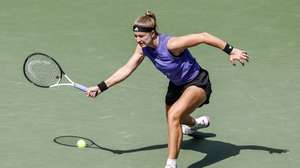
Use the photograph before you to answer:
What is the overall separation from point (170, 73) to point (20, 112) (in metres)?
2.45

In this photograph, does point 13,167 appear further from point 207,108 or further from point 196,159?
point 207,108

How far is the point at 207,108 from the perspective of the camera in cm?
1005

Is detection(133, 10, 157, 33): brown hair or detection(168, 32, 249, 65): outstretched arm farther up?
detection(133, 10, 157, 33): brown hair

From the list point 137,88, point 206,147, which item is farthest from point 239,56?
point 137,88

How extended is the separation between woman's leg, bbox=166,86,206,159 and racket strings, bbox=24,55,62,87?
1.47 meters

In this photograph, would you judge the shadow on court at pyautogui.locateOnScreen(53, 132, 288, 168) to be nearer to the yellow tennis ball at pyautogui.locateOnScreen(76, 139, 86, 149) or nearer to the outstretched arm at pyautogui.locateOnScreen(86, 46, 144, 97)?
the yellow tennis ball at pyautogui.locateOnScreen(76, 139, 86, 149)

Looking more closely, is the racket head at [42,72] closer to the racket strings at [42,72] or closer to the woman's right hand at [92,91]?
the racket strings at [42,72]

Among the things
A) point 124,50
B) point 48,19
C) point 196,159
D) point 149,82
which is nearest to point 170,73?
point 196,159

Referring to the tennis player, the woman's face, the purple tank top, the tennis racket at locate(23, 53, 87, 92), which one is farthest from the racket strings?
the woman's face

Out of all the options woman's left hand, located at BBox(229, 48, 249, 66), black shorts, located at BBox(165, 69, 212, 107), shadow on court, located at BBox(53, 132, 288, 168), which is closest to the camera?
woman's left hand, located at BBox(229, 48, 249, 66)

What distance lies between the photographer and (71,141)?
352 inches

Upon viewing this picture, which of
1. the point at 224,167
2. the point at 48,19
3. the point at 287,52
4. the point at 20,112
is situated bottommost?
the point at 224,167

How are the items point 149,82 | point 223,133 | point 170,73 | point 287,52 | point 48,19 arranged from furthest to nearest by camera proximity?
point 48,19 < point 287,52 < point 149,82 < point 223,133 < point 170,73

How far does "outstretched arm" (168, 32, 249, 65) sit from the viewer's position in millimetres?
7625
